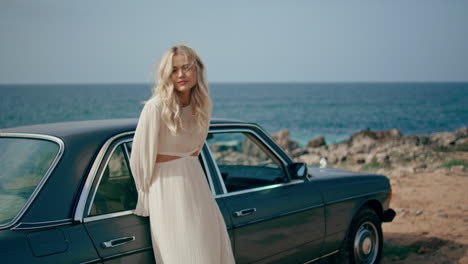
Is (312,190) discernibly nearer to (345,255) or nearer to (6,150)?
(345,255)

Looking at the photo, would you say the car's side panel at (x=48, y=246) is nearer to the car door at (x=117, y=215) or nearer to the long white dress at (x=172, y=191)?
the car door at (x=117, y=215)

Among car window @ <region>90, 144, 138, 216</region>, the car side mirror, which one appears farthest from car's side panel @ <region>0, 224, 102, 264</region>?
the car side mirror

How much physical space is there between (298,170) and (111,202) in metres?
1.77

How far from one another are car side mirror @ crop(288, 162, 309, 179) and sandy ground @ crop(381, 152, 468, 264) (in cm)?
196

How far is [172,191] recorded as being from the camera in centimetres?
251

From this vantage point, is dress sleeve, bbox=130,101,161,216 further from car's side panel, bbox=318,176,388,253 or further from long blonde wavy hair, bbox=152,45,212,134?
car's side panel, bbox=318,176,388,253

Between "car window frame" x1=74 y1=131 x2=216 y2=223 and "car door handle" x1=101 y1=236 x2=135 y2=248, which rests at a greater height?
"car window frame" x1=74 y1=131 x2=216 y2=223

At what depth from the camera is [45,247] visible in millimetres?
2256

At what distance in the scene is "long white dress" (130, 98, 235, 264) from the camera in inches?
96.4

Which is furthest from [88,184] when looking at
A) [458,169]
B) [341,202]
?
[458,169]

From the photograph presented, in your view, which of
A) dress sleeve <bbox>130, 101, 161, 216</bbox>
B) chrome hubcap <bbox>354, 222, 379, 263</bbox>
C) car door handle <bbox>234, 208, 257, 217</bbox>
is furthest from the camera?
chrome hubcap <bbox>354, 222, 379, 263</bbox>

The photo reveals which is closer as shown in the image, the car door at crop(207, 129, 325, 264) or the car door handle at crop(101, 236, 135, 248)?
the car door handle at crop(101, 236, 135, 248)

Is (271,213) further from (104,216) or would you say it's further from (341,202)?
(104,216)

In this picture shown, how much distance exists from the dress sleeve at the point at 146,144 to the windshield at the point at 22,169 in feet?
1.52
